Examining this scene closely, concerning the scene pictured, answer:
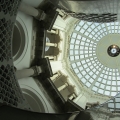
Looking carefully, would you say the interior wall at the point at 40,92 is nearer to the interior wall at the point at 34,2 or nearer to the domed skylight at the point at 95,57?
the interior wall at the point at 34,2

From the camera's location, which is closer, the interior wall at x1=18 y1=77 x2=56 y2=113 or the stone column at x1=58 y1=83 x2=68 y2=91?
the interior wall at x1=18 y1=77 x2=56 y2=113

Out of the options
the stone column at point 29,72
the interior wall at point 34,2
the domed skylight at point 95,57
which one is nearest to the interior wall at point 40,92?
the stone column at point 29,72

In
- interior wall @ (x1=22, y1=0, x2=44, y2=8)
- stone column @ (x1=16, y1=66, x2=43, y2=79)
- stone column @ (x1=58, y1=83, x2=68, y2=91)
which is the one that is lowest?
stone column @ (x1=58, y1=83, x2=68, y2=91)

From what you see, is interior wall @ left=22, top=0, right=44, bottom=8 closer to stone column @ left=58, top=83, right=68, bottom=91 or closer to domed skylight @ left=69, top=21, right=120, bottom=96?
stone column @ left=58, top=83, right=68, bottom=91

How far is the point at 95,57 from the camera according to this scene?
43281mm

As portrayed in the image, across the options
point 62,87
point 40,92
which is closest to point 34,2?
point 40,92

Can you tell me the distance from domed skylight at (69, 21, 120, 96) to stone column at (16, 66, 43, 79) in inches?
584

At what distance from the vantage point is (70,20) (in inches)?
1517

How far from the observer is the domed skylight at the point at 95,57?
41969mm

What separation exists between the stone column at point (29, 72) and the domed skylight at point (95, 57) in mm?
14827

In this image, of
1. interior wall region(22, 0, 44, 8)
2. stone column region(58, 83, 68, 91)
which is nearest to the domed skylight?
stone column region(58, 83, 68, 91)

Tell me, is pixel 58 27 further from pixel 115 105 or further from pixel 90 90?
pixel 115 105

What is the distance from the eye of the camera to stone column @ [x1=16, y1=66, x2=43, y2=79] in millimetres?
24280

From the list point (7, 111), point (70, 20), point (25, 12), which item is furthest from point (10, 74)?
point (70, 20)
